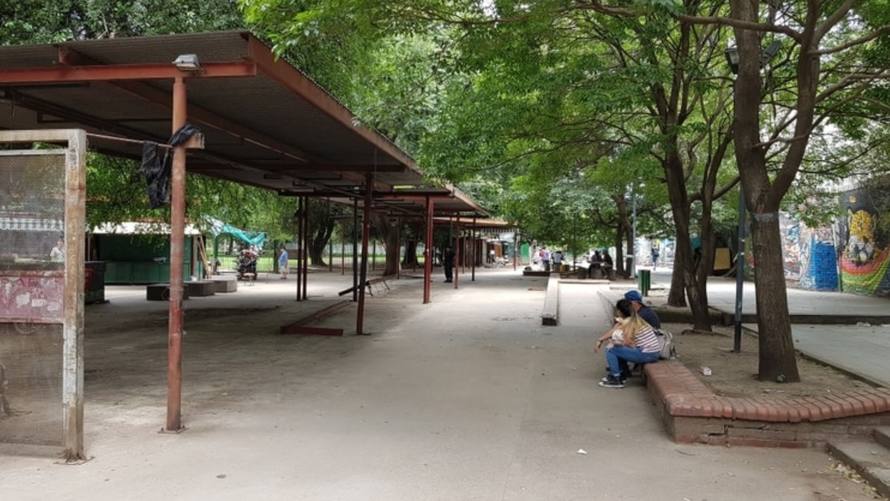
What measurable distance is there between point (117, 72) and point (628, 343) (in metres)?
5.88

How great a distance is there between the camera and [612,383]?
25.9ft

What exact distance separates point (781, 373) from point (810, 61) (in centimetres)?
317

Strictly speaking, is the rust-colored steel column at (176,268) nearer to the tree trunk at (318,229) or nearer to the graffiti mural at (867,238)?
the graffiti mural at (867,238)

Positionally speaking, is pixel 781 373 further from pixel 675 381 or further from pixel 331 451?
pixel 331 451

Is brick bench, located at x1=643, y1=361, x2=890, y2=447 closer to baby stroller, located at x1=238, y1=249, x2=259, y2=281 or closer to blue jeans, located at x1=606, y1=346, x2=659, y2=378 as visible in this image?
blue jeans, located at x1=606, y1=346, x2=659, y2=378

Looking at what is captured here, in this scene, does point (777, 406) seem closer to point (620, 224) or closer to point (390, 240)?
point (620, 224)

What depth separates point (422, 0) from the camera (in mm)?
7590

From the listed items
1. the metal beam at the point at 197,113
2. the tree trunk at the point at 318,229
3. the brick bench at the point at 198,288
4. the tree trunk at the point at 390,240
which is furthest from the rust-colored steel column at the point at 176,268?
the tree trunk at the point at 318,229

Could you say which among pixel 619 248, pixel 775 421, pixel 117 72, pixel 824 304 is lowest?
pixel 775 421

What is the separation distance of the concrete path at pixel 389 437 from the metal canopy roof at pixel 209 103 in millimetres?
2591

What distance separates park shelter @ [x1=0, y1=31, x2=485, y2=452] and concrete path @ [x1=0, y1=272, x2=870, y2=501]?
1.00 meters

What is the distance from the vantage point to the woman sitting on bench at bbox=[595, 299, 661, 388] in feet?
25.3

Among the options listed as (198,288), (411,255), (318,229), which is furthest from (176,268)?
(411,255)

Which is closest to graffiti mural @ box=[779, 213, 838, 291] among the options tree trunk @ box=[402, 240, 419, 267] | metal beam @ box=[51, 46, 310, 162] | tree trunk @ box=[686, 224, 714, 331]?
tree trunk @ box=[686, 224, 714, 331]
